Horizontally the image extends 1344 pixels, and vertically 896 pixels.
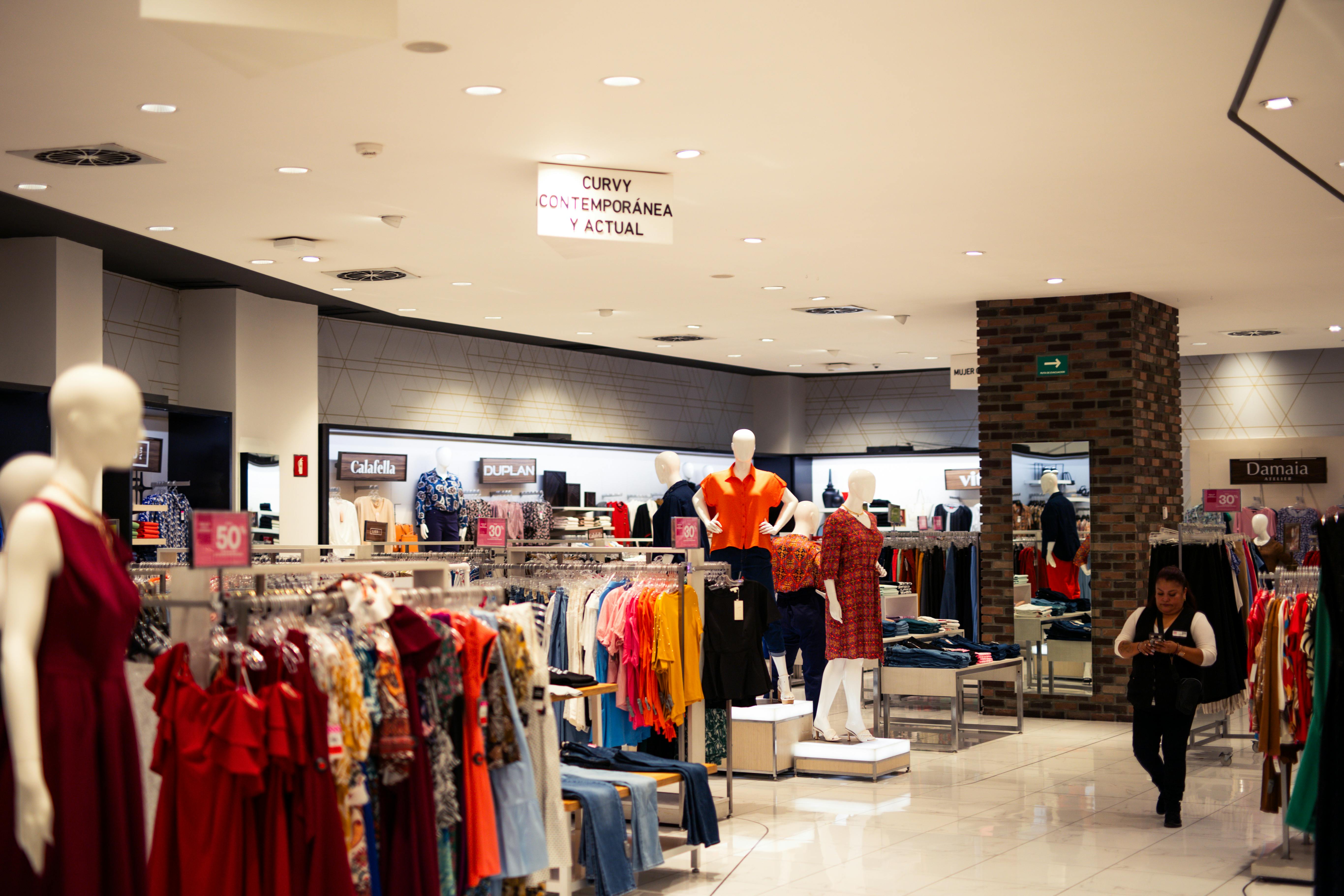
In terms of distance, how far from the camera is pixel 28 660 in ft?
8.01

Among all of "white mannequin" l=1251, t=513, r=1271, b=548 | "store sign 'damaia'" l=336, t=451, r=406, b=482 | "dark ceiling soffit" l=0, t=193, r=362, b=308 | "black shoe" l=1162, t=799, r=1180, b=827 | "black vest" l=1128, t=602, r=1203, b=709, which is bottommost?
"black shoe" l=1162, t=799, r=1180, b=827

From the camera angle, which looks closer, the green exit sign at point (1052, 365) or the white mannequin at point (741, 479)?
the white mannequin at point (741, 479)

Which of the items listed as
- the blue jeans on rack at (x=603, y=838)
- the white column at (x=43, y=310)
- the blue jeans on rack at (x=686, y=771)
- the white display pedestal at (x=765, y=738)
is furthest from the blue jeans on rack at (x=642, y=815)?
the white column at (x=43, y=310)

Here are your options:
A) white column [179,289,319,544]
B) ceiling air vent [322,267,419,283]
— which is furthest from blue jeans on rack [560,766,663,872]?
white column [179,289,319,544]

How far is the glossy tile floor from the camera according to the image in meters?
5.37

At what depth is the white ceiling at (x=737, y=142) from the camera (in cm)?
445

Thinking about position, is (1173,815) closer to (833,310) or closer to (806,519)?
(806,519)

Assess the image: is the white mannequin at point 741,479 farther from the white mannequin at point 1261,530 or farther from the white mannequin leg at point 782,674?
the white mannequin at point 1261,530

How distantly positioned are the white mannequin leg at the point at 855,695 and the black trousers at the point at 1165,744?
1852mm

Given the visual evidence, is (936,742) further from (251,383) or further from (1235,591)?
(251,383)

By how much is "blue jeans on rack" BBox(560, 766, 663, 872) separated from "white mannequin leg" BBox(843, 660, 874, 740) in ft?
9.60

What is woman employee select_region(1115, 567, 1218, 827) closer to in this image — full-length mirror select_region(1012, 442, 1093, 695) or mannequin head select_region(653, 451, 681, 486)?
full-length mirror select_region(1012, 442, 1093, 695)

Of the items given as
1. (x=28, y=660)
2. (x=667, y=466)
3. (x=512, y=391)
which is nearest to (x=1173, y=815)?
(x=667, y=466)

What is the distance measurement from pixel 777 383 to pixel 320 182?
480 inches
